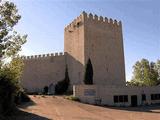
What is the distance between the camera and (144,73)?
63250 mm

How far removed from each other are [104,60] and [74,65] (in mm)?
4764

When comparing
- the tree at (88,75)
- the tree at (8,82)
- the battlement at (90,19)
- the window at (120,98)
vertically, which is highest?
the battlement at (90,19)

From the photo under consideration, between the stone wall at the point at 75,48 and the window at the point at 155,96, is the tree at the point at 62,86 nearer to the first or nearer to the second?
the stone wall at the point at 75,48

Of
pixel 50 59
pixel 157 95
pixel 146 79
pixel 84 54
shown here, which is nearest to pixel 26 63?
pixel 50 59

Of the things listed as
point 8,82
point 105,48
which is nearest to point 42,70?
point 105,48

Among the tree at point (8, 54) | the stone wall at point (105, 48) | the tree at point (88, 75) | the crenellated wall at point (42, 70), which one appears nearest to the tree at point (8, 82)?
the tree at point (8, 54)

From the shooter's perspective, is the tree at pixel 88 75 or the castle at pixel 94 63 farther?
the tree at pixel 88 75

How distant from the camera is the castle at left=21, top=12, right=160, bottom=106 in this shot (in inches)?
1564

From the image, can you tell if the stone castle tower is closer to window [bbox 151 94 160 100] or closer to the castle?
the castle

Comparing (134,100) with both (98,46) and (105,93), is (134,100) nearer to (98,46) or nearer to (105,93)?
(105,93)

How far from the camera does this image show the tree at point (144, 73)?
62175mm

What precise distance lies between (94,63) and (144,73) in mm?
24583

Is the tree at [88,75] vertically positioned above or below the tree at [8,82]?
above

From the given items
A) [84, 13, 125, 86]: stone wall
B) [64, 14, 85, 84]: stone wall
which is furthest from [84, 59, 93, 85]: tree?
[84, 13, 125, 86]: stone wall
